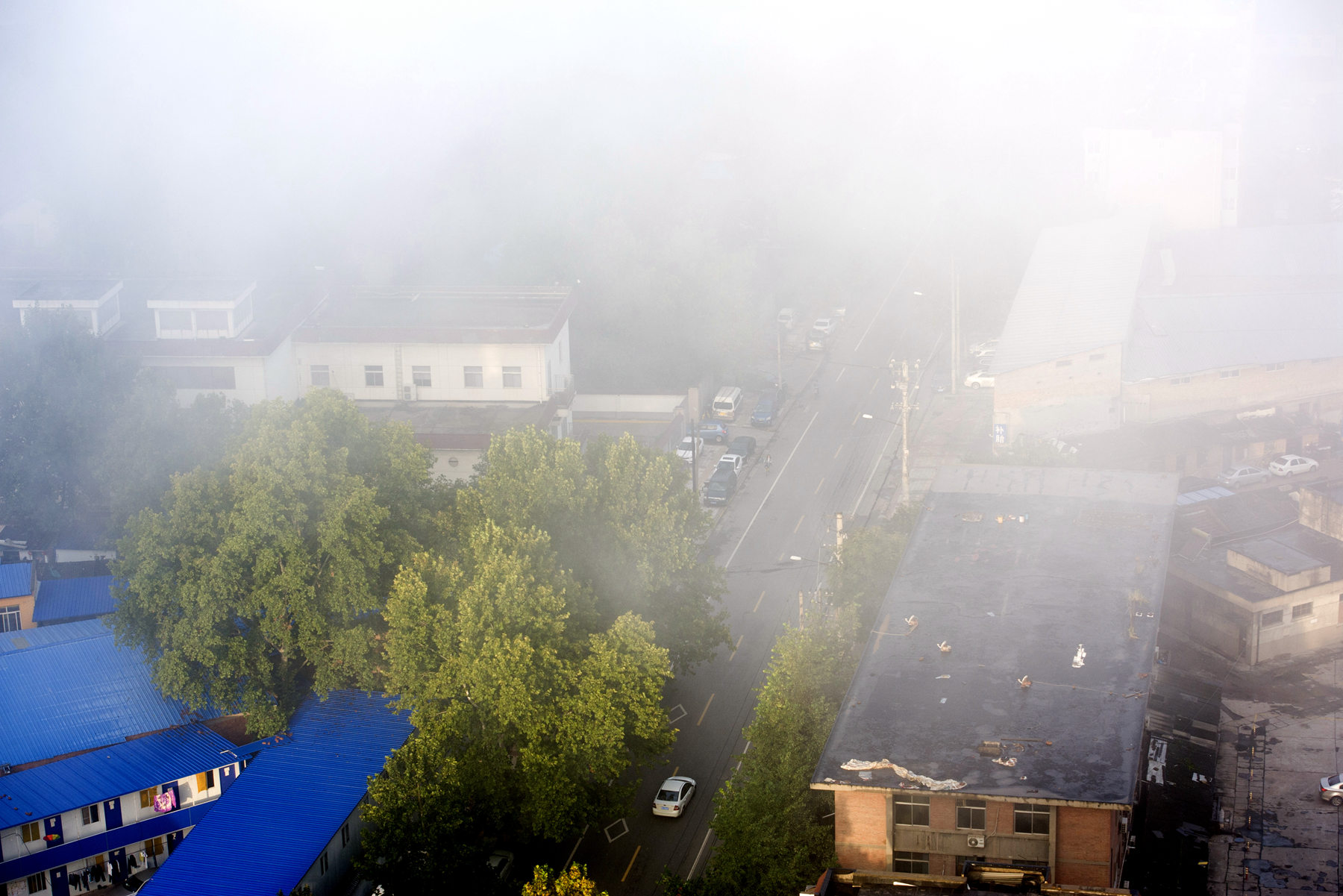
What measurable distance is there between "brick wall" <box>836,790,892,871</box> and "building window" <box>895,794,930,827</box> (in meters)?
0.11

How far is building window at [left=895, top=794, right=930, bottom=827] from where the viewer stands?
10758 millimetres

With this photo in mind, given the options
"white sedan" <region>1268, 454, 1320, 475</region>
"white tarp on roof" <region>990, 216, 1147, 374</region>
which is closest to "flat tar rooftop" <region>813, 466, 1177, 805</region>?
"white sedan" <region>1268, 454, 1320, 475</region>

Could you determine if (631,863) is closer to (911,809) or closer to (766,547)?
(911,809)

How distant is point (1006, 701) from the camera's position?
1190 cm

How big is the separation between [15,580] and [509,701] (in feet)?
27.7

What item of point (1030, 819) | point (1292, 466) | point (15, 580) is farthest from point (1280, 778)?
point (15, 580)

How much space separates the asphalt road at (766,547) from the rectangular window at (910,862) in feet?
9.46

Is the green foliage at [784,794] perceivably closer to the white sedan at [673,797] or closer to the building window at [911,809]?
the building window at [911,809]

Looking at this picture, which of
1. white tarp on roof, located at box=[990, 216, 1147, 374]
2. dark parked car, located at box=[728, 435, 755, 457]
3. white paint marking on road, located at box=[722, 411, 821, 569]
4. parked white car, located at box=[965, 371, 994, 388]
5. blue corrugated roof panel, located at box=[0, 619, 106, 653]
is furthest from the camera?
parked white car, located at box=[965, 371, 994, 388]

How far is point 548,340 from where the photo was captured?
76.1ft

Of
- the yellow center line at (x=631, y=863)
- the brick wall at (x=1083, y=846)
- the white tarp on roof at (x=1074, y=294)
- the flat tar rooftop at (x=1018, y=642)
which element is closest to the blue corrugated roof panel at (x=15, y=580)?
the yellow center line at (x=631, y=863)

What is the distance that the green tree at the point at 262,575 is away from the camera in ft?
50.0

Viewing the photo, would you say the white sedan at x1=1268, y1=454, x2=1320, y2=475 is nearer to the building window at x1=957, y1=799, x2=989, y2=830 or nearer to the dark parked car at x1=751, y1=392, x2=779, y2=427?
the dark parked car at x1=751, y1=392, x2=779, y2=427

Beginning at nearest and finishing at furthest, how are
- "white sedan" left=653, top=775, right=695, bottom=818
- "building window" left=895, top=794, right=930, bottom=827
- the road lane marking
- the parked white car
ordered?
"building window" left=895, top=794, right=930, bottom=827
"white sedan" left=653, top=775, right=695, bottom=818
the road lane marking
the parked white car
